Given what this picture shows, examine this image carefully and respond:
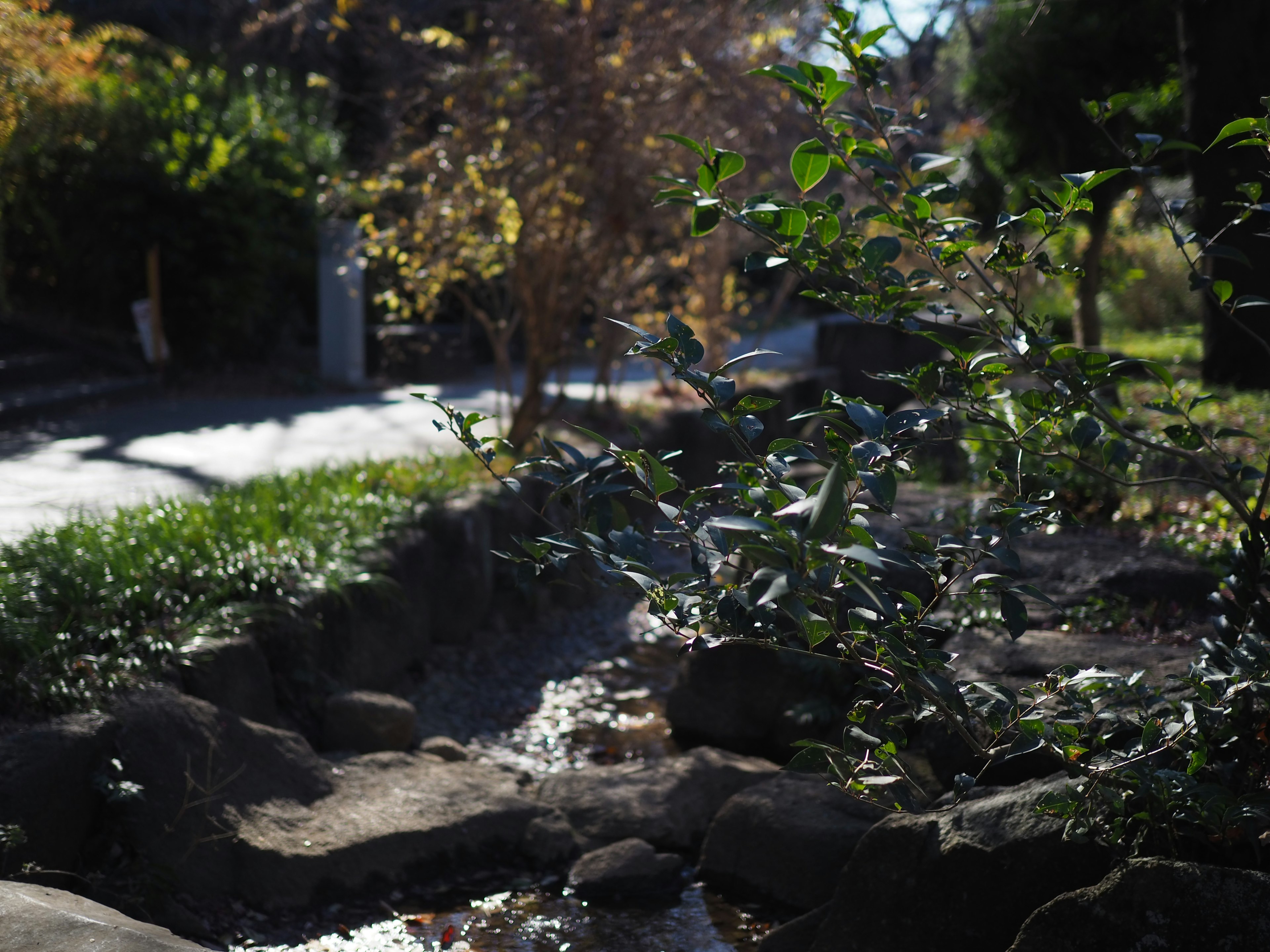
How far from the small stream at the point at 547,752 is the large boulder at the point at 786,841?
0.10 metres

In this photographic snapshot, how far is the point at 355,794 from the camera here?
13.1ft

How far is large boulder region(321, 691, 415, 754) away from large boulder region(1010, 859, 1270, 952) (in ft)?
9.08

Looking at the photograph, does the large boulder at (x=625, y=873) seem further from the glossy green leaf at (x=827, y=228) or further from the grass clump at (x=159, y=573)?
the glossy green leaf at (x=827, y=228)

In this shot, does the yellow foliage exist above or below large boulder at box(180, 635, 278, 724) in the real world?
above

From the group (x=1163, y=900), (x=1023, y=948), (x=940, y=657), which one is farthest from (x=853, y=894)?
(x=940, y=657)

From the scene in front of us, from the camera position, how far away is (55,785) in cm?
313

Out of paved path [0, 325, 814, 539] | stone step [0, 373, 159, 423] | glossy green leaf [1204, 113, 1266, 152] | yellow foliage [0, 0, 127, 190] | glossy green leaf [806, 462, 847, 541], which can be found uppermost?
yellow foliage [0, 0, 127, 190]

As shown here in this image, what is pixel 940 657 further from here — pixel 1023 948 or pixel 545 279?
pixel 545 279

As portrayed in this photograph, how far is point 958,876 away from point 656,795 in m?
1.68

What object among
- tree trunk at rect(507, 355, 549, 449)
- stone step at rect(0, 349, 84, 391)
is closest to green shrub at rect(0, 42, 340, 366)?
stone step at rect(0, 349, 84, 391)

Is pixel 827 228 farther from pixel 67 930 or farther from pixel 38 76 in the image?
pixel 38 76

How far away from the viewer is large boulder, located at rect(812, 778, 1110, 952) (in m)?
2.71

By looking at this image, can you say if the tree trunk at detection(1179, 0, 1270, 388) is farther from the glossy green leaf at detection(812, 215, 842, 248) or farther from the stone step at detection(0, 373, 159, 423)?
the stone step at detection(0, 373, 159, 423)

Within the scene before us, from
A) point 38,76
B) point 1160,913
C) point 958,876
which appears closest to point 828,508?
point 1160,913
